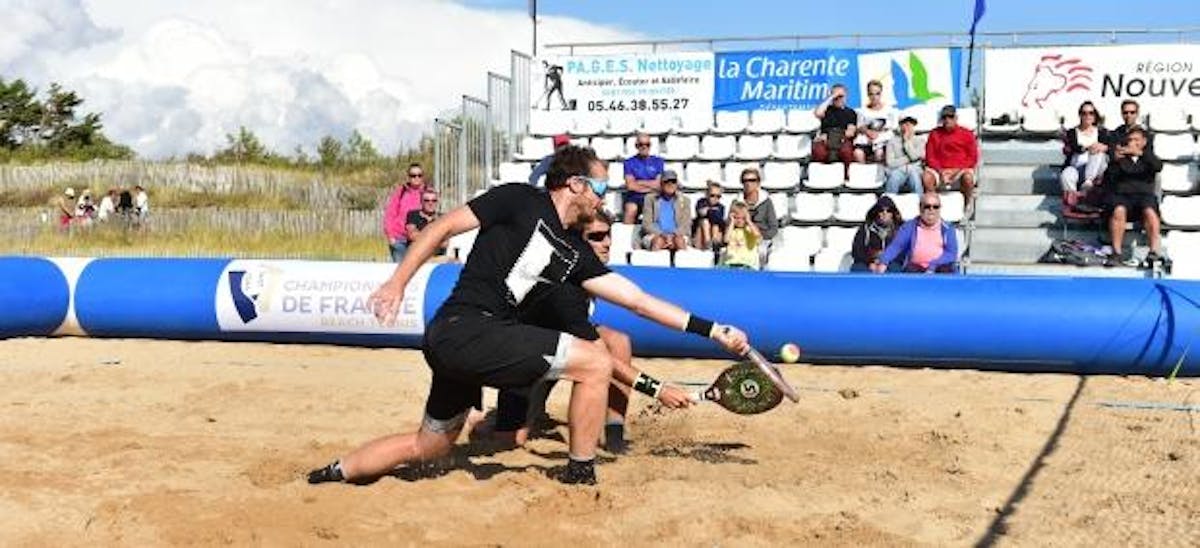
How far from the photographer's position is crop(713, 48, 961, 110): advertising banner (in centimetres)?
1659

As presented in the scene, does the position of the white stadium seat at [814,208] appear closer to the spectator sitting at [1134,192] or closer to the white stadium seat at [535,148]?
the spectator sitting at [1134,192]

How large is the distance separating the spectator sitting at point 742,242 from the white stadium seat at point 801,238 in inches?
60.1

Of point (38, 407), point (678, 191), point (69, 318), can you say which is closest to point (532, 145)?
point (678, 191)

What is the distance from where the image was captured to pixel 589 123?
1823cm

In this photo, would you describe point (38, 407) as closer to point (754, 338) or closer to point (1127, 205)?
point (754, 338)

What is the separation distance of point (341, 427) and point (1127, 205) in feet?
29.5

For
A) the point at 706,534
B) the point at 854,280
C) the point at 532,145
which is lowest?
the point at 706,534

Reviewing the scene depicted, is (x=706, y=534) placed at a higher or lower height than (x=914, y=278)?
Answer: lower

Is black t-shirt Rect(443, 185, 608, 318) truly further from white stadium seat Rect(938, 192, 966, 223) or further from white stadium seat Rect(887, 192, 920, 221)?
white stadium seat Rect(938, 192, 966, 223)

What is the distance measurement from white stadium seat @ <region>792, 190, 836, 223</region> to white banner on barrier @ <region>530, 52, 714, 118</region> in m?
3.50

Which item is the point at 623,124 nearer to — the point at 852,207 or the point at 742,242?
the point at 852,207

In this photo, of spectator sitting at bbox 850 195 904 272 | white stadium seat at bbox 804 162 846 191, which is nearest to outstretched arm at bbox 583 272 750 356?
spectator sitting at bbox 850 195 904 272

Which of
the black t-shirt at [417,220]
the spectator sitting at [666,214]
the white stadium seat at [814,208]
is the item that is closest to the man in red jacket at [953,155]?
the white stadium seat at [814,208]

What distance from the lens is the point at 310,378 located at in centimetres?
900
